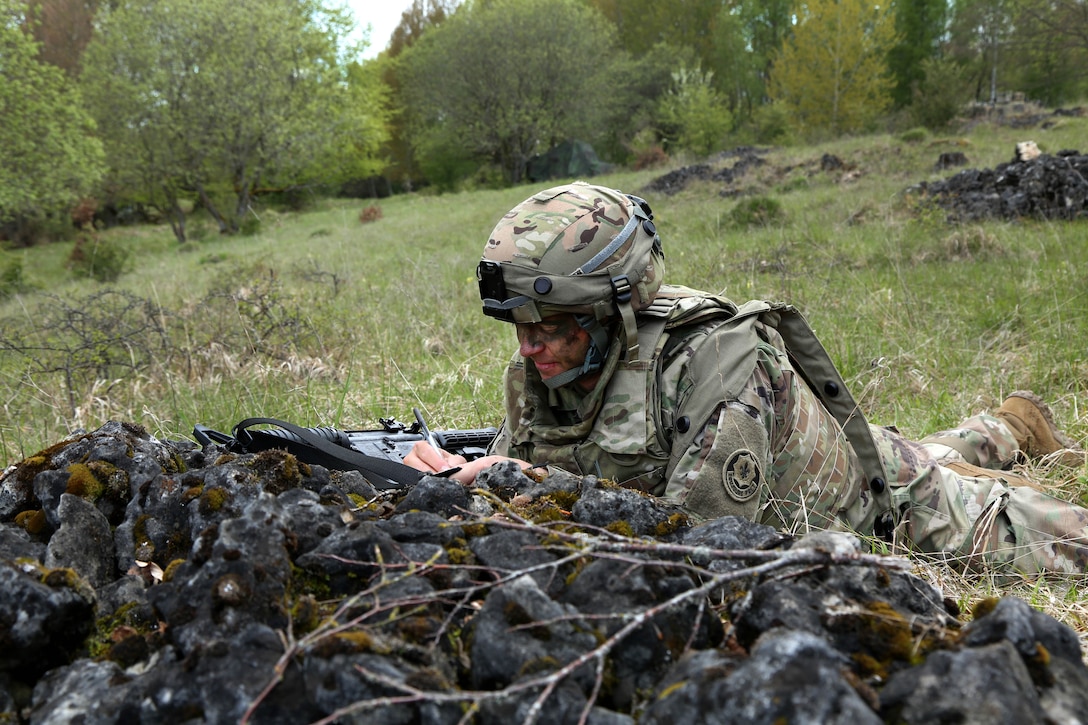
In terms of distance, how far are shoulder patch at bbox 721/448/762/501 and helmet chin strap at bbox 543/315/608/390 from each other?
73cm

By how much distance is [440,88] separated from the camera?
41.9 m

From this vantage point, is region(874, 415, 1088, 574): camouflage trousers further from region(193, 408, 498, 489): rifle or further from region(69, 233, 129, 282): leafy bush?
region(69, 233, 129, 282): leafy bush

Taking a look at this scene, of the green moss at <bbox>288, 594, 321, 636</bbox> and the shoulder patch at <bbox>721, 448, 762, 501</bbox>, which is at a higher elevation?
the green moss at <bbox>288, 594, 321, 636</bbox>

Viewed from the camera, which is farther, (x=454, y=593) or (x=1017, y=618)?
(x=454, y=593)

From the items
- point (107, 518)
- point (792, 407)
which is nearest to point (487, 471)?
point (107, 518)

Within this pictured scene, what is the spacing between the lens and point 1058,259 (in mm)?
7457

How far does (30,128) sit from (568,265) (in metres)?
19.4

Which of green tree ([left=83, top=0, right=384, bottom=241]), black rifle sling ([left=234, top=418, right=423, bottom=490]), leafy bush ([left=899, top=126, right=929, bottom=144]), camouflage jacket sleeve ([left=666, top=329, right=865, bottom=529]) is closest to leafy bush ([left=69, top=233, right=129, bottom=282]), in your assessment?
green tree ([left=83, top=0, right=384, bottom=241])

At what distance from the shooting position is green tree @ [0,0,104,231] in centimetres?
1719

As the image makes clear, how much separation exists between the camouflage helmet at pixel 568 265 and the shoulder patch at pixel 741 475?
0.62m

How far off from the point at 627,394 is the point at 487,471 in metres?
0.82

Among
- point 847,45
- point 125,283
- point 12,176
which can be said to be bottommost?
point 125,283

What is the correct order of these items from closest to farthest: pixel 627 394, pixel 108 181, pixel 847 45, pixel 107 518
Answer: pixel 107 518 → pixel 627 394 → pixel 108 181 → pixel 847 45

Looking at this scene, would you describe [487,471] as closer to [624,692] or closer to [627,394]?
[627,394]
